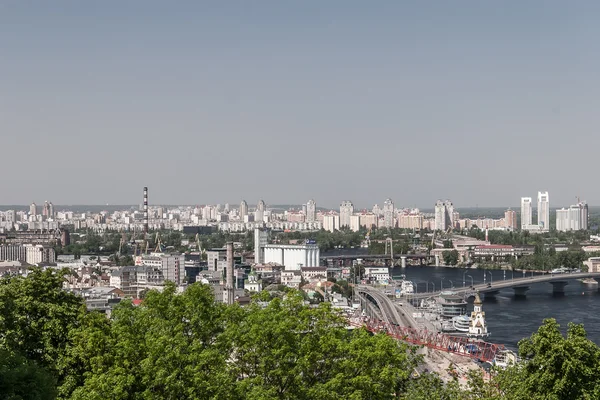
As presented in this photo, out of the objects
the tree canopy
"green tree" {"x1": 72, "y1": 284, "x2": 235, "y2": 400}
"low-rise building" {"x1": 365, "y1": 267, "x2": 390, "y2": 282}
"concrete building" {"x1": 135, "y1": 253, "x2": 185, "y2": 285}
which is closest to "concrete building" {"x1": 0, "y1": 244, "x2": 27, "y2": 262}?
"concrete building" {"x1": 135, "y1": 253, "x2": 185, "y2": 285}

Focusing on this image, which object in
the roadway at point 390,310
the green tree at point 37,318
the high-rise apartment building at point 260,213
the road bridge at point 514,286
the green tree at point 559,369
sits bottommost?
the roadway at point 390,310

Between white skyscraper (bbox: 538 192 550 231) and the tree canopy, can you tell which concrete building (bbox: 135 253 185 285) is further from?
white skyscraper (bbox: 538 192 550 231)

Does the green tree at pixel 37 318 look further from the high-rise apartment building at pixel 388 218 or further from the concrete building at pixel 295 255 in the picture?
the high-rise apartment building at pixel 388 218

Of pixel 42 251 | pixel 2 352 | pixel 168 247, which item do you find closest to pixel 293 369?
pixel 2 352

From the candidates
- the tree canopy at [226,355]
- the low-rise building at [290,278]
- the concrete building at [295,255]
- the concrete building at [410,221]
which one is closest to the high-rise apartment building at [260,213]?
the concrete building at [410,221]

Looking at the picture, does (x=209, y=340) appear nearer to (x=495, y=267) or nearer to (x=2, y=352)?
(x=2, y=352)

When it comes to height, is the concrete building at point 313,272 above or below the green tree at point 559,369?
below
